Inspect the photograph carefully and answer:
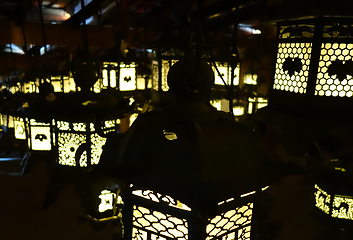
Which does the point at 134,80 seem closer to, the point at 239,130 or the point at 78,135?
the point at 78,135

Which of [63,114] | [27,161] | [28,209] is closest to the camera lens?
[63,114]

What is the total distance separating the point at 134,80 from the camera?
2.38 metres

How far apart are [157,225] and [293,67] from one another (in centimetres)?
79

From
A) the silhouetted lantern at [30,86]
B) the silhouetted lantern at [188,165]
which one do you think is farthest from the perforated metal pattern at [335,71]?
the silhouetted lantern at [30,86]

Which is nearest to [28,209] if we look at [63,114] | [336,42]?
[63,114]

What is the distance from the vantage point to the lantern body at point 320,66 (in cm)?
98

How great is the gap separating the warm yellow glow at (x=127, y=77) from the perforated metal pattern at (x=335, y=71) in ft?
5.25

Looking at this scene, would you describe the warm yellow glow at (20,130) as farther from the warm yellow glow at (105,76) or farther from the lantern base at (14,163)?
the warm yellow glow at (105,76)

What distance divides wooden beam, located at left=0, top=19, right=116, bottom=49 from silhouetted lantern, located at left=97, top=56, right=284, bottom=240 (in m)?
2.55

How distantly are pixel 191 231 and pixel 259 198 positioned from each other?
0.69ft

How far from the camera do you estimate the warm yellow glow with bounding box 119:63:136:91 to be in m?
2.30

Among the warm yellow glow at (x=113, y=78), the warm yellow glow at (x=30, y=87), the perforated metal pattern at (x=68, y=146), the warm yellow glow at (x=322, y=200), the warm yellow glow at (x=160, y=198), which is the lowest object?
the warm yellow glow at (x=322, y=200)

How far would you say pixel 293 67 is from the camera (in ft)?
3.54

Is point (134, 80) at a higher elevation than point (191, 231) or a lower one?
higher
